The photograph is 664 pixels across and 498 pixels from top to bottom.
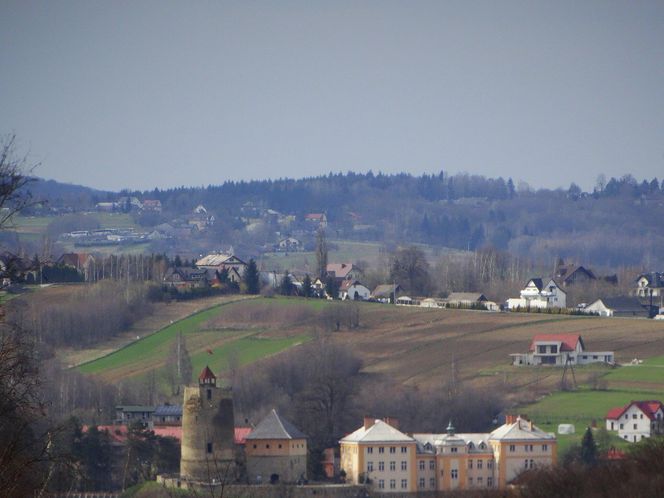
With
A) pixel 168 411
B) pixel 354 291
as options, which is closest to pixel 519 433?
pixel 168 411

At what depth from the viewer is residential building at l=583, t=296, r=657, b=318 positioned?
124 metres

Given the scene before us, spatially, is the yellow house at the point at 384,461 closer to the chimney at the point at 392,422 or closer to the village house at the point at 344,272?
the chimney at the point at 392,422

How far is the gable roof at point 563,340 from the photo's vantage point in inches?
3615

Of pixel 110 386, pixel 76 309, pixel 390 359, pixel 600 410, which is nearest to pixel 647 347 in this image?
pixel 390 359

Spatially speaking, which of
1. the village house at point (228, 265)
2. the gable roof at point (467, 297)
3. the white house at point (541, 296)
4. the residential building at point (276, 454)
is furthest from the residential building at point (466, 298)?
the residential building at point (276, 454)

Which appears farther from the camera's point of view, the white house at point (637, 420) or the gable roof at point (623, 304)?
the gable roof at point (623, 304)

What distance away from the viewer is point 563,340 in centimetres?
9319

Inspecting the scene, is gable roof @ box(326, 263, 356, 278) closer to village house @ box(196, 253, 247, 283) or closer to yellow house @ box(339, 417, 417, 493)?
village house @ box(196, 253, 247, 283)

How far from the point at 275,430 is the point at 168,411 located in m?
12.0

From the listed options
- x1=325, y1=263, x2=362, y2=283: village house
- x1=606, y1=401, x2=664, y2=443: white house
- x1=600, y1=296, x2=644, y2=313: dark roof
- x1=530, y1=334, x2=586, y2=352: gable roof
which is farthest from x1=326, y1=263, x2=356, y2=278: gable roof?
x1=606, y1=401, x2=664, y2=443: white house

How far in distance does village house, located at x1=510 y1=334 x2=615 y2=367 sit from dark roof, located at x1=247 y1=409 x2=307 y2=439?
2577cm

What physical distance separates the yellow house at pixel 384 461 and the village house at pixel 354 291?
6657 centimetres

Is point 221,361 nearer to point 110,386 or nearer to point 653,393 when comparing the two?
point 110,386

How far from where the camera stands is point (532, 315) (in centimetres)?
10969
